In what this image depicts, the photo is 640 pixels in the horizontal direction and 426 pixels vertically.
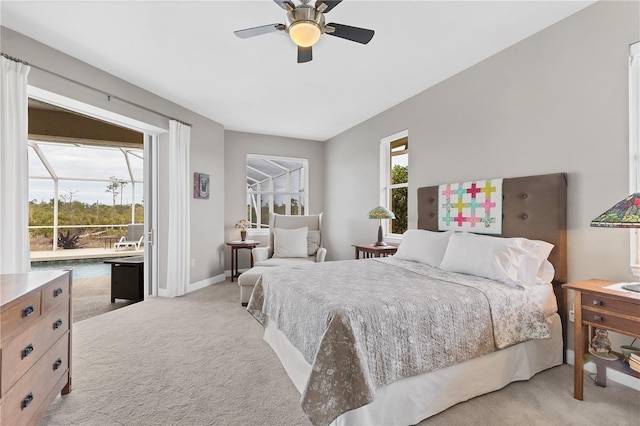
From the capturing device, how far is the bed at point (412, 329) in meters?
1.44

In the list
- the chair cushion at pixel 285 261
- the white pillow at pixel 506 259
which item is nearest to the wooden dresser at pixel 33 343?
the chair cushion at pixel 285 261

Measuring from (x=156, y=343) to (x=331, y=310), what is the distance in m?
2.03

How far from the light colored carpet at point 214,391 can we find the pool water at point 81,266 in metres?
3.48

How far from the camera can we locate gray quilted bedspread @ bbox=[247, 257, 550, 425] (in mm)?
1417

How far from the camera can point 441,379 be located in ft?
5.64

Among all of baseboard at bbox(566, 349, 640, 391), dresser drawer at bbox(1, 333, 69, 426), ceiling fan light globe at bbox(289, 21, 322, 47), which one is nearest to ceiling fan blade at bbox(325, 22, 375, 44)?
ceiling fan light globe at bbox(289, 21, 322, 47)

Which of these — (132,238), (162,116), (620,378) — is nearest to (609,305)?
(620,378)

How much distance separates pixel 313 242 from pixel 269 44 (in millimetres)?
3068

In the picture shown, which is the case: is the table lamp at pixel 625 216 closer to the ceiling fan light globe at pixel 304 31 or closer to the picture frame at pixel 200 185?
the ceiling fan light globe at pixel 304 31

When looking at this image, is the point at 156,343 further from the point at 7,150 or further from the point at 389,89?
the point at 389,89

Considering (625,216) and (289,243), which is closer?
(625,216)

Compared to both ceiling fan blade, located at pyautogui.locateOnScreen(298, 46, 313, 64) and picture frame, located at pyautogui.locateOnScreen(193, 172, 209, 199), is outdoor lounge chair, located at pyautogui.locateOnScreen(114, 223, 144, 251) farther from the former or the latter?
ceiling fan blade, located at pyautogui.locateOnScreen(298, 46, 313, 64)

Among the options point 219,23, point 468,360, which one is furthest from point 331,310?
point 219,23

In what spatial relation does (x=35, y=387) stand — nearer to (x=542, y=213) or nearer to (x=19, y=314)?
(x=19, y=314)
